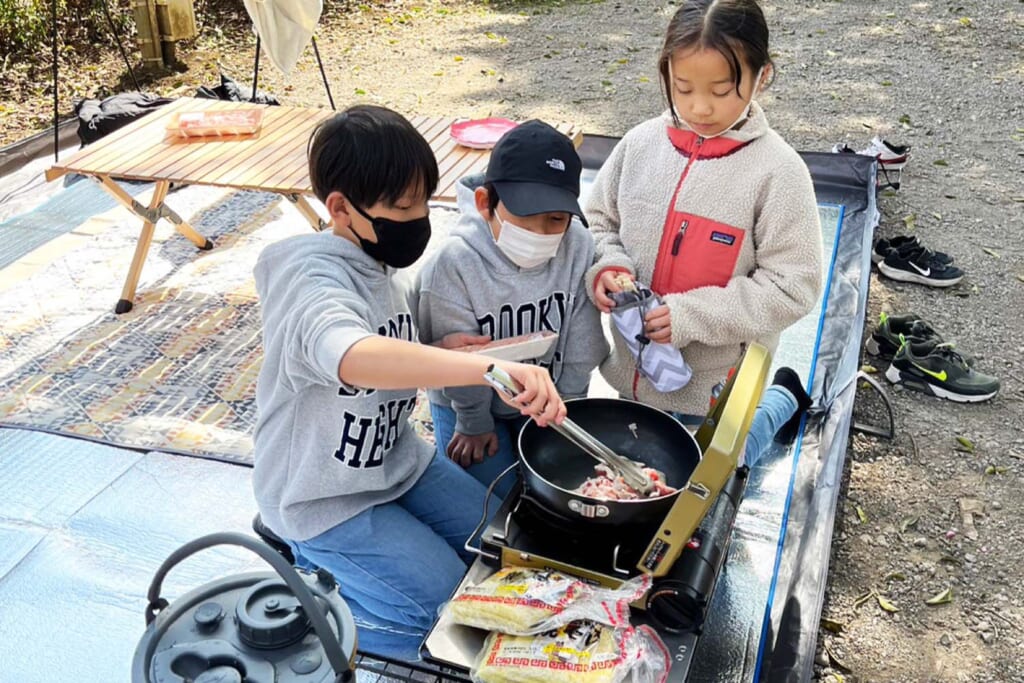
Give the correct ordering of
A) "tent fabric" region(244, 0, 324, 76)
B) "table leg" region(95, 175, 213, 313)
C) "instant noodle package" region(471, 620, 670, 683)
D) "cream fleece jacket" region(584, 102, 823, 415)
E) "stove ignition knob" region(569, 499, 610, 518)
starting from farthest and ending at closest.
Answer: "tent fabric" region(244, 0, 324, 76), "table leg" region(95, 175, 213, 313), "cream fleece jacket" region(584, 102, 823, 415), "stove ignition knob" region(569, 499, 610, 518), "instant noodle package" region(471, 620, 670, 683)

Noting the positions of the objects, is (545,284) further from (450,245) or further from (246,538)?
(246,538)

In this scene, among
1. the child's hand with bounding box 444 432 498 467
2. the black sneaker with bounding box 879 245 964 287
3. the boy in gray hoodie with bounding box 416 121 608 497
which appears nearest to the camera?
the boy in gray hoodie with bounding box 416 121 608 497

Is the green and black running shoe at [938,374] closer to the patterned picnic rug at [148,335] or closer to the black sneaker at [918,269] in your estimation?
the black sneaker at [918,269]

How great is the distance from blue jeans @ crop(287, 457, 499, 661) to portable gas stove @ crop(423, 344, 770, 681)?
12.2 inches

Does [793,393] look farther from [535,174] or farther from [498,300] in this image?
[535,174]

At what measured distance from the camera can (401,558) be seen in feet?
6.79

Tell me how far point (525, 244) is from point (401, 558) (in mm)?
817

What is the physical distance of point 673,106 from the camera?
2264 mm

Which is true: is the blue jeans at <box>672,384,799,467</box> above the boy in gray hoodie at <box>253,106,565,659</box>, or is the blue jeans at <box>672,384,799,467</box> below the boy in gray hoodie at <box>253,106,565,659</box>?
below

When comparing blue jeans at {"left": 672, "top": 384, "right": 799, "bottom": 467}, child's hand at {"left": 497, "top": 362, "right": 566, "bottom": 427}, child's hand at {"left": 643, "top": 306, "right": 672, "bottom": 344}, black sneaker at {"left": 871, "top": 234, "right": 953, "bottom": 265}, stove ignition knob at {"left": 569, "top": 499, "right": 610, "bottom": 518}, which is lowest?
black sneaker at {"left": 871, "top": 234, "right": 953, "bottom": 265}

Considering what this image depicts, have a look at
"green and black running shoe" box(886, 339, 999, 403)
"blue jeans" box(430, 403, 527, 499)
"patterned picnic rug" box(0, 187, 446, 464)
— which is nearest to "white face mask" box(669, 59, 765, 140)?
"blue jeans" box(430, 403, 527, 499)

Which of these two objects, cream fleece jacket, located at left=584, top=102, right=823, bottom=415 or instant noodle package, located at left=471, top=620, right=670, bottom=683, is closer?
instant noodle package, located at left=471, top=620, right=670, bottom=683

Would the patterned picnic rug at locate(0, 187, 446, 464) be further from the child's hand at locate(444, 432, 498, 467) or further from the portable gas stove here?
the portable gas stove

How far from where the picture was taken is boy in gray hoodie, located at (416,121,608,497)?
209 centimetres
